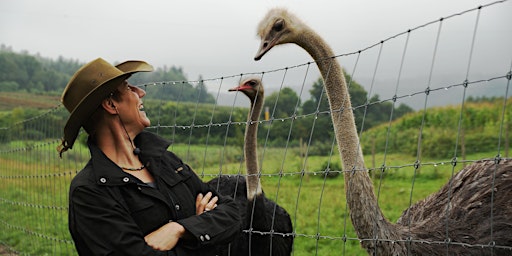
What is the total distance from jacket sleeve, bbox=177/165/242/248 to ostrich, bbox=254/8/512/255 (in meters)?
0.90

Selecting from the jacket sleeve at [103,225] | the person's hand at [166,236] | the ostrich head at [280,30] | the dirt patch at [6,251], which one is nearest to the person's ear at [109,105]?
the jacket sleeve at [103,225]

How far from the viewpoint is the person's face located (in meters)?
2.55

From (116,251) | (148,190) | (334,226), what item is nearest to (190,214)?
(148,190)

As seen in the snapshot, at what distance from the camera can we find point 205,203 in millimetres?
2660

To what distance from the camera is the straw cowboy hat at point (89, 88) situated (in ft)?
8.11

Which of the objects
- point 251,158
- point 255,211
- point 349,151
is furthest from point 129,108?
point 251,158

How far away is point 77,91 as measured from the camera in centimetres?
252

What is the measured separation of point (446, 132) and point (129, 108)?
49.8 feet

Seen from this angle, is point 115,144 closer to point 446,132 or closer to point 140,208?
point 140,208

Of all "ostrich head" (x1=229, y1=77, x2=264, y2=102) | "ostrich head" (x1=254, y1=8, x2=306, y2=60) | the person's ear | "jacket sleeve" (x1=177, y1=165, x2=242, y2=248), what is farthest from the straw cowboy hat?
"ostrich head" (x1=229, y1=77, x2=264, y2=102)

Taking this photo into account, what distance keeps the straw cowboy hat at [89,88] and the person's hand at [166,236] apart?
1.60ft

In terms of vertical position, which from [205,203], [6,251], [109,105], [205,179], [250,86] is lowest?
[6,251]

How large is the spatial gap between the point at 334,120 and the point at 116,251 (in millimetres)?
2108

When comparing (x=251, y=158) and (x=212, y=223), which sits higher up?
(x=251, y=158)
